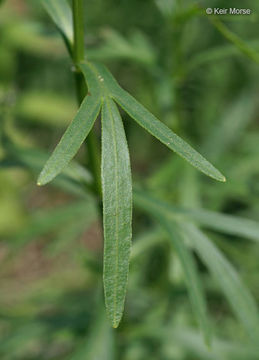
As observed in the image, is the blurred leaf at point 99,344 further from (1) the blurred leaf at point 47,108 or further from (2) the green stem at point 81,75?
(1) the blurred leaf at point 47,108

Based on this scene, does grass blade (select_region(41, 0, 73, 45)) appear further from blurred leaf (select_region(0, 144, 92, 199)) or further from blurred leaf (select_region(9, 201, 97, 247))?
blurred leaf (select_region(9, 201, 97, 247))

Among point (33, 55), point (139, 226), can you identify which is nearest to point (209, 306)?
point (139, 226)

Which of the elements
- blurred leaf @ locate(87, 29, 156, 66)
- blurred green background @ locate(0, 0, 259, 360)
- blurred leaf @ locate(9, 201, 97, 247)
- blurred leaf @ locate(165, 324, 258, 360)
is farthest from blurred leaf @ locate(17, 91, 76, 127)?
blurred leaf @ locate(165, 324, 258, 360)

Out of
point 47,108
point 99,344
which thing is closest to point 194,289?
point 99,344

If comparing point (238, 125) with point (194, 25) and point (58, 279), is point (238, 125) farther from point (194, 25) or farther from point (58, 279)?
point (58, 279)

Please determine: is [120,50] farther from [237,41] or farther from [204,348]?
[204,348]

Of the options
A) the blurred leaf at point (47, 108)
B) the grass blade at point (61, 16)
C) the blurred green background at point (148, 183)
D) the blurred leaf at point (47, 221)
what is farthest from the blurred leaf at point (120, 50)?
the blurred leaf at point (47, 108)
